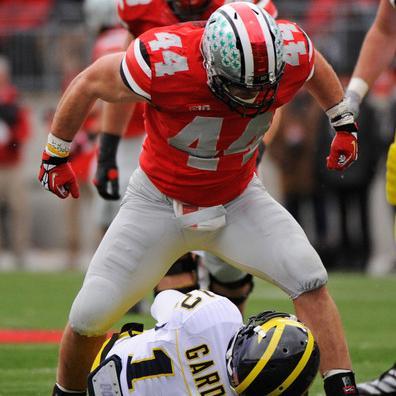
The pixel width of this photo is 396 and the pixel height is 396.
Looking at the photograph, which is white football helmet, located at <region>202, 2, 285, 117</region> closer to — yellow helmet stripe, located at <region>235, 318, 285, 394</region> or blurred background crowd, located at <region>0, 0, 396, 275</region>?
yellow helmet stripe, located at <region>235, 318, 285, 394</region>

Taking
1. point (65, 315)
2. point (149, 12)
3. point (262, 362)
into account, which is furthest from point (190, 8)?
point (65, 315)

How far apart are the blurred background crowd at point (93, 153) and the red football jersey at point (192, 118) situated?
609 cm

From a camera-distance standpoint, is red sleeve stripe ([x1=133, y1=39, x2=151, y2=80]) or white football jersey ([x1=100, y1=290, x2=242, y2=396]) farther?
red sleeve stripe ([x1=133, y1=39, x2=151, y2=80])

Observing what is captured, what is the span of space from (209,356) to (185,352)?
0.28ft

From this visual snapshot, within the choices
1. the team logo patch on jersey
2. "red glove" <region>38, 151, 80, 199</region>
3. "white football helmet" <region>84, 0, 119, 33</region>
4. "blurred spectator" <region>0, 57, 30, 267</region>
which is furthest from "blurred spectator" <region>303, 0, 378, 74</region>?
the team logo patch on jersey

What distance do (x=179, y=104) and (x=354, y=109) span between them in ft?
4.28

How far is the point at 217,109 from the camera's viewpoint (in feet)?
15.4

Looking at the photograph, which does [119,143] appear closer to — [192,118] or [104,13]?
[192,118]

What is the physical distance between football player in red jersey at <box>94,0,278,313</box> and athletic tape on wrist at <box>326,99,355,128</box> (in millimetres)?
1128

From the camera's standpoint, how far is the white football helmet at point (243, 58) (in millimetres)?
4523

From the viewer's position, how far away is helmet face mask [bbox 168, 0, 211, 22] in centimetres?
598

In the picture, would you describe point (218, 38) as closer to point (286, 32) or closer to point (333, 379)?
point (286, 32)

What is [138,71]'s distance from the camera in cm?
463

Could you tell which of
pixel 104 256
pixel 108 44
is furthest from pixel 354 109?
pixel 108 44
